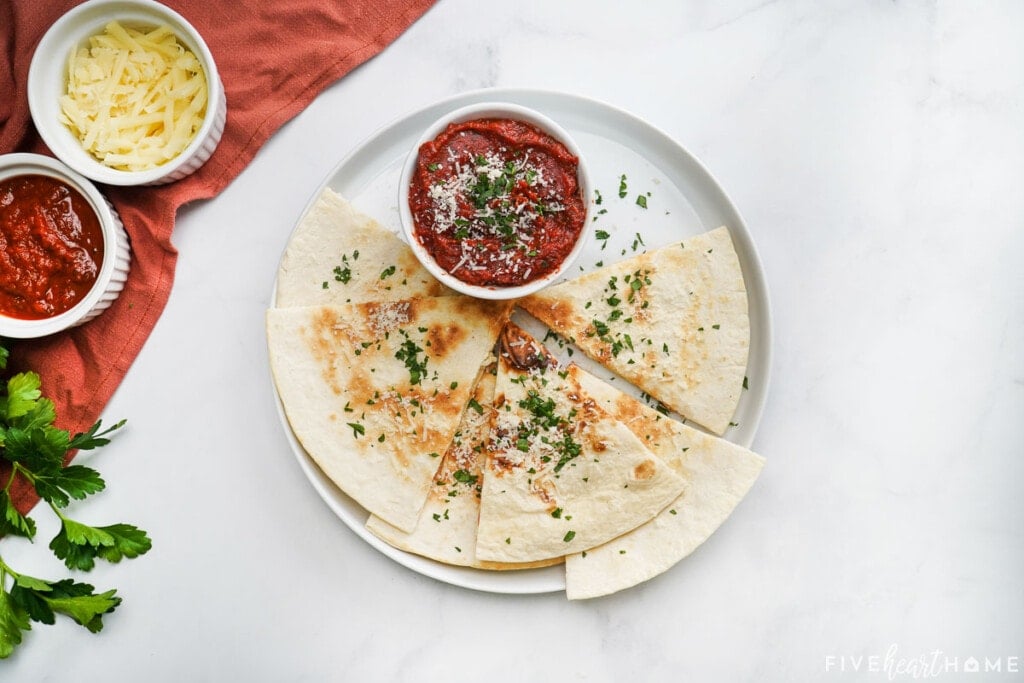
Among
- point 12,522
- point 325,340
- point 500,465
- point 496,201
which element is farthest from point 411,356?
point 12,522

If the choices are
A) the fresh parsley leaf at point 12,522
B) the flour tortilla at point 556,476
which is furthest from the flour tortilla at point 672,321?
the fresh parsley leaf at point 12,522

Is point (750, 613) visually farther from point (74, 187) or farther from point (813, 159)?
point (74, 187)

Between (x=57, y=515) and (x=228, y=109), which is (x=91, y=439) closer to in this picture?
(x=57, y=515)

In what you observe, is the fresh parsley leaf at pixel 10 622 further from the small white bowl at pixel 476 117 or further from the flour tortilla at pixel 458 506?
the small white bowl at pixel 476 117

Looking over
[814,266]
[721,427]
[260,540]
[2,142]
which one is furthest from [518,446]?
[2,142]

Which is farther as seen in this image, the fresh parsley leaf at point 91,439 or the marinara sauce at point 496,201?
the fresh parsley leaf at point 91,439

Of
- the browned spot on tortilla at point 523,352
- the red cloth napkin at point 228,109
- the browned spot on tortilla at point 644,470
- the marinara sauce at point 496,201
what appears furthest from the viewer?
the red cloth napkin at point 228,109
